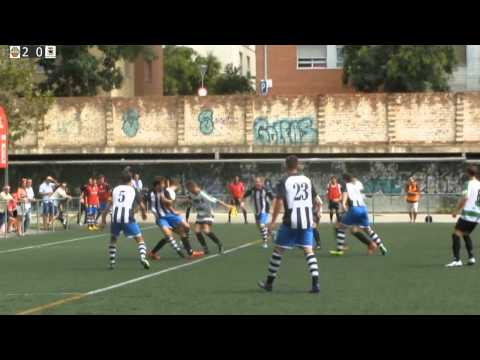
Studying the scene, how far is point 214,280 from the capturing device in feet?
58.1

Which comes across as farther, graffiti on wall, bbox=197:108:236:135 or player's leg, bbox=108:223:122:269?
graffiti on wall, bbox=197:108:236:135

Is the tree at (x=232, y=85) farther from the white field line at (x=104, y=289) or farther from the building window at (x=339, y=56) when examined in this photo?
the white field line at (x=104, y=289)

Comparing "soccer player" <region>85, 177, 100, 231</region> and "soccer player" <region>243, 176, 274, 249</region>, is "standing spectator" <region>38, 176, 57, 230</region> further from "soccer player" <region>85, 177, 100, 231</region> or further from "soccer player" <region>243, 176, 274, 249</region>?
"soccer player" <region>243, 176, 274, 249</region>

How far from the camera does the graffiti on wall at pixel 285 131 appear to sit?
5294cm

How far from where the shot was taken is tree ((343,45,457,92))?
63656 mm

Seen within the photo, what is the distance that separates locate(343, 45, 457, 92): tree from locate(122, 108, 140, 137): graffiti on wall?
1707cm

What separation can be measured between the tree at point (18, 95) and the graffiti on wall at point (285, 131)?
15.8m

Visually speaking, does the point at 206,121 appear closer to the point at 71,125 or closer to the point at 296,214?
the point at 71,125

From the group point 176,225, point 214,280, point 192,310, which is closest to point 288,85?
point 176,225

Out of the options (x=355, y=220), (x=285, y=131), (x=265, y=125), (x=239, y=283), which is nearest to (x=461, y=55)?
(x=285, y=131)

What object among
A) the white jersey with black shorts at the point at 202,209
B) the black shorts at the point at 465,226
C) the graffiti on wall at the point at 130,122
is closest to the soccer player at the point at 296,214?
the black shorts at the point at 465,226

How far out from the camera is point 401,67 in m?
64.4

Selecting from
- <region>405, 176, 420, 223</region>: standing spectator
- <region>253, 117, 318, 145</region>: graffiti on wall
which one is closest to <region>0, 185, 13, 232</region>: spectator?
<region>405, 176, 420, 223</region>: standing spectator

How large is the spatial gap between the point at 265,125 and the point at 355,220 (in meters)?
30.1
